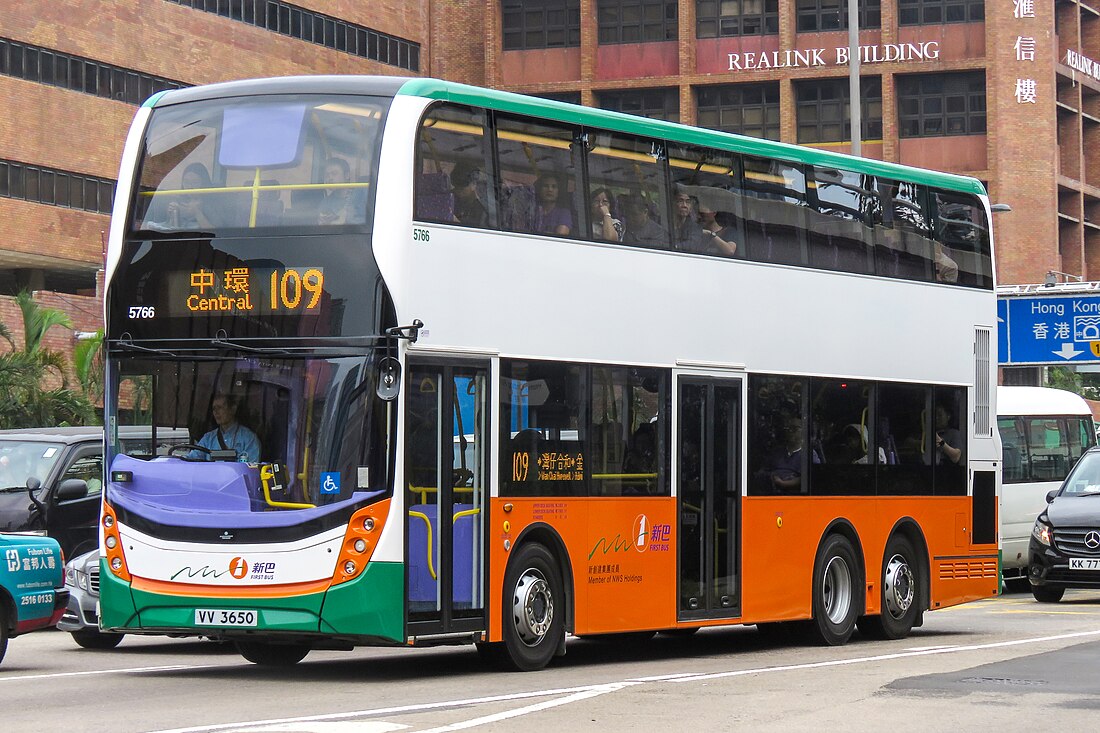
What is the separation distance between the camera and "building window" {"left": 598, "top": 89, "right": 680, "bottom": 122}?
77938mm

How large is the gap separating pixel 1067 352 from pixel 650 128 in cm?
2724

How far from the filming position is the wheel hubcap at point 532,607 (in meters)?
14.7

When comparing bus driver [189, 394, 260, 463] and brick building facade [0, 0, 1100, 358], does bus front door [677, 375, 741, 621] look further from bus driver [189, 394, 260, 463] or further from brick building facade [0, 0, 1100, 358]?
brick building facade [0, 0, 1100, 358]

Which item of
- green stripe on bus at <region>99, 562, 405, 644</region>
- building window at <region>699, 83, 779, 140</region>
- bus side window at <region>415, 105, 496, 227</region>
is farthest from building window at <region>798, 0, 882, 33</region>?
green stripe on bus at <region>99, 562, 405, 644</region>

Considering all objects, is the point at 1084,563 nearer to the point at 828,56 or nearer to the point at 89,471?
the point at 89,471

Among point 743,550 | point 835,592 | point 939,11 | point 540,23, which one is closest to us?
point 743,550

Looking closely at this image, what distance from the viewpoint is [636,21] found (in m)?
78.4

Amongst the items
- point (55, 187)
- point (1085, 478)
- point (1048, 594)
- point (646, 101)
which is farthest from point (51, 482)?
point (646, 101)

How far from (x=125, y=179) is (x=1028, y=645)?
30.7 feet

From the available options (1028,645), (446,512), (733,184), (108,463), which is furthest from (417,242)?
(1028,645)

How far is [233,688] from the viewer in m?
13.3

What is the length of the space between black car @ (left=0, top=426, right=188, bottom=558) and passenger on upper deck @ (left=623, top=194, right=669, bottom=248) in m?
7.88

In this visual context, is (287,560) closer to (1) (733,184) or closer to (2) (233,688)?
(2) (233,688)

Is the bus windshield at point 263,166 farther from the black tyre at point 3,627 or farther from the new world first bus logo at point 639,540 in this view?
the new world first bus logo at point 639,540
